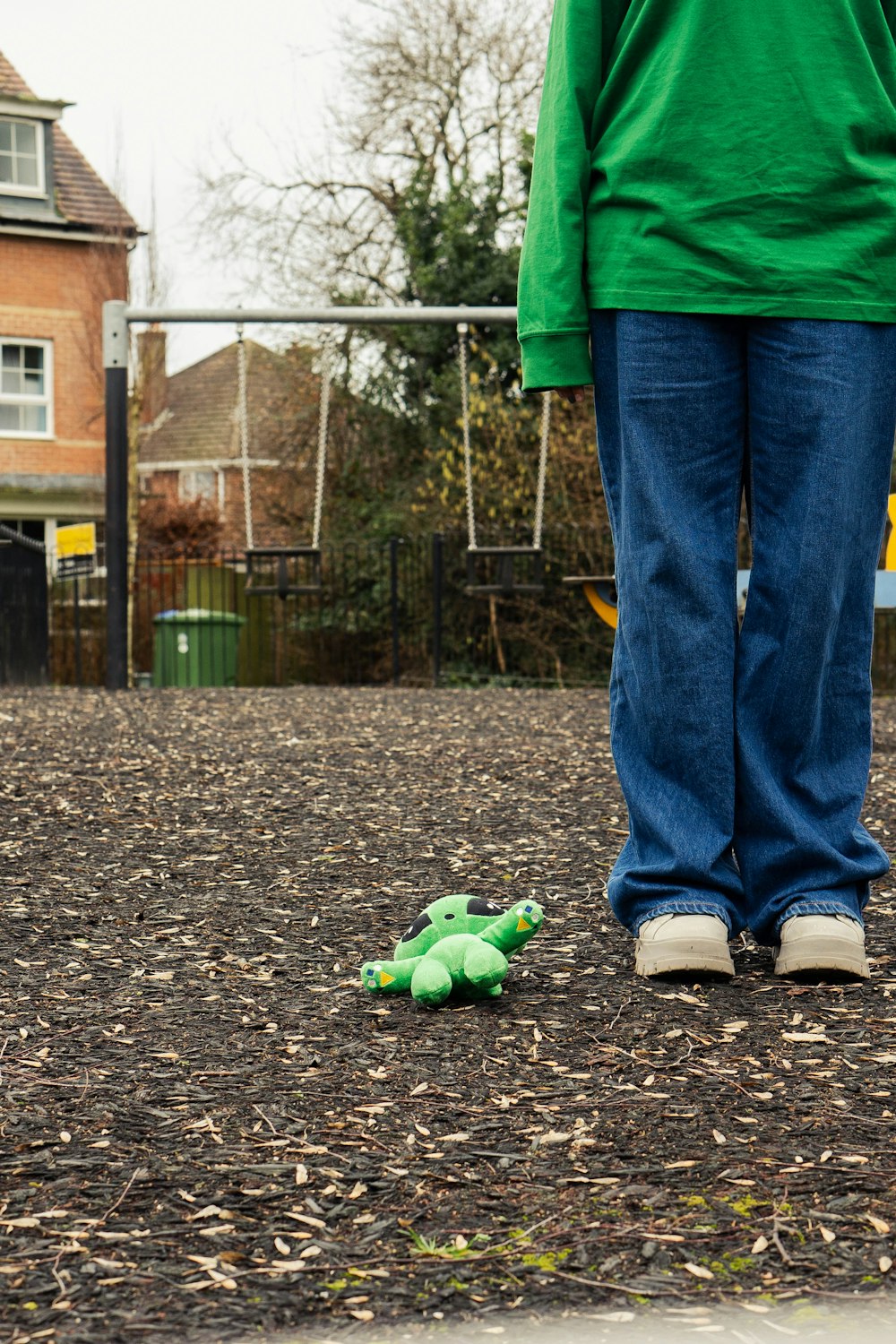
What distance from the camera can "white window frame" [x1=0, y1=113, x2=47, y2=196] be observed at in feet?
67.9

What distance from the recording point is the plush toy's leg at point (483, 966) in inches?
80.0

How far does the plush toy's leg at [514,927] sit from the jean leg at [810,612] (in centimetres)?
36

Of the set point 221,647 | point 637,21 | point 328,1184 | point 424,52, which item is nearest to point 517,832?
point 637,21

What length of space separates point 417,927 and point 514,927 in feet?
0.55

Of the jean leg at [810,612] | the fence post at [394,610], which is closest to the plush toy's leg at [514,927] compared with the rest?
the jean leg at [810,612]

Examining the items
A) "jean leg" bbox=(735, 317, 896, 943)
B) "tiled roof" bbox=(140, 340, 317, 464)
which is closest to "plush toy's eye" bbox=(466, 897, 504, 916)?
"jean leg" bbox=(735, 317, 896, 943)

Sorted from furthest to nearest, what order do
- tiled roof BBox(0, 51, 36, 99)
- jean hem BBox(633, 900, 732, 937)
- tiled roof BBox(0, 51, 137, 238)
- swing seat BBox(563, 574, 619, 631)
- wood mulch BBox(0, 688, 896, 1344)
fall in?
tiled roof BBox(0, 51, 36, 99) < tiled roof BBox(0, 51, 137, 238) < swing seat BBox(563, 574, 619, 631) < jean hem BBox(633, 900, 732, 937) < wood mulch BBox(0, 688, 896, 1344)

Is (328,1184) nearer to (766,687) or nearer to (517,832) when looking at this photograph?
(766,687)

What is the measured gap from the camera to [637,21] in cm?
223

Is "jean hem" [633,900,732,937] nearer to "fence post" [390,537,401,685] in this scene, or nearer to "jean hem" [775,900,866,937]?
"jean hem" [775,900,866,937]

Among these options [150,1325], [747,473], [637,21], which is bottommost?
[150,1325]

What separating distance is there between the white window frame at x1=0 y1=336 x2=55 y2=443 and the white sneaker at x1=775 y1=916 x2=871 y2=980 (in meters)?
20.2

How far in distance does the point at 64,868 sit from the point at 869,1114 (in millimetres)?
1968

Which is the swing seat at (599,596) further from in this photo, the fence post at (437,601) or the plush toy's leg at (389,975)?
the fence post at (437,601)
